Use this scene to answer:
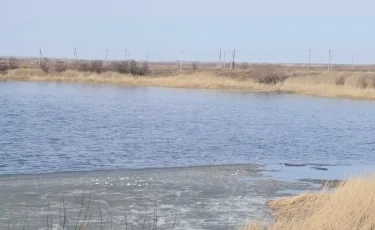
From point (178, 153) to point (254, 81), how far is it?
44958 mm

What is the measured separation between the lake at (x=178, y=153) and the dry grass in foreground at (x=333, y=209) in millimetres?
608

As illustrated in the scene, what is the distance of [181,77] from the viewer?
63.5m

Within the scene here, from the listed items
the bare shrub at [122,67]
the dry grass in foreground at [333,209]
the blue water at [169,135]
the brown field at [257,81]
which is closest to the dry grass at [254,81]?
the brown field at [257,81]

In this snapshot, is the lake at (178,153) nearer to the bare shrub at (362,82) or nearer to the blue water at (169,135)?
the blue water at (169,135)

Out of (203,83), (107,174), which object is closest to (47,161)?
(107,174)

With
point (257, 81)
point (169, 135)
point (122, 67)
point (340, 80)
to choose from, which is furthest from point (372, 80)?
point (169, 135)

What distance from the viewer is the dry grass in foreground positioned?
818cm

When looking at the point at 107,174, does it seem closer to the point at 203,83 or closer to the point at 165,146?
the point at 165,146

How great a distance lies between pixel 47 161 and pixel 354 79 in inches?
1783

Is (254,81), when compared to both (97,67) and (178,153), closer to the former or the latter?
(97,67)

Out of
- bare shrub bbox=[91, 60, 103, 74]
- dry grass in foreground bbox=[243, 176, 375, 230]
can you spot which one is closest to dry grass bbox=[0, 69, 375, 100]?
bare shrub bbox=[91, 60, 103, 74]

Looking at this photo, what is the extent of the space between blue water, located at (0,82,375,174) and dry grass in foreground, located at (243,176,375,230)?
19.7 ft

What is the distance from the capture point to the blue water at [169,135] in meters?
17.8

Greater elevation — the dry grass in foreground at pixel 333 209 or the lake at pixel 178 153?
the dry grass in foreground at pixel 333 209
